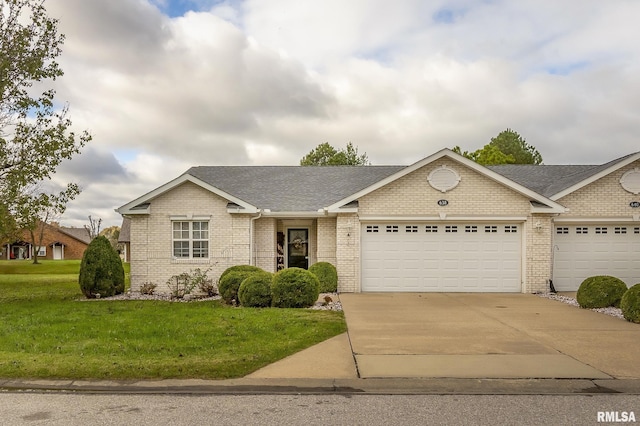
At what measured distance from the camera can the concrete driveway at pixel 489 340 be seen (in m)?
7.06

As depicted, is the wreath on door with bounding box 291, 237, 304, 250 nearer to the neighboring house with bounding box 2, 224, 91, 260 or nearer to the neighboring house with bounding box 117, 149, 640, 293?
the neighboring house with bounding box 117, 149, 640, 293

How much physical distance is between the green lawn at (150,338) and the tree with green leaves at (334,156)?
38102 mm

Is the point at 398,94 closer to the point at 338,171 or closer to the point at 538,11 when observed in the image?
the point at 338,171

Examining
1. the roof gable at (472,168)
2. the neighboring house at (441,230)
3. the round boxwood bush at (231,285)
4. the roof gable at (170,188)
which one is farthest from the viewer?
the roof gable at (170,188)

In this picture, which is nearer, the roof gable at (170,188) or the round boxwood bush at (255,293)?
the round boxwood bush at (255,293)

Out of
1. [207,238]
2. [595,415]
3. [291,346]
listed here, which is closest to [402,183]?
[207,238]

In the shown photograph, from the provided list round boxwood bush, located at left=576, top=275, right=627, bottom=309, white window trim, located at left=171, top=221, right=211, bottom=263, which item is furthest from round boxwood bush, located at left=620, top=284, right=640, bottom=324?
white window trim, located at left=171, top=221, right=211, bottom=263

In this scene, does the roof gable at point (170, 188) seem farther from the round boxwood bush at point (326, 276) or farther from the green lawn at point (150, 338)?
the green lawn at point (150, 338)

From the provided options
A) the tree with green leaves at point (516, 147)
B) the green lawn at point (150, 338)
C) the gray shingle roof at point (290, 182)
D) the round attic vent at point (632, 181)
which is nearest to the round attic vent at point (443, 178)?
the gray shingle roof at point (290, 182)

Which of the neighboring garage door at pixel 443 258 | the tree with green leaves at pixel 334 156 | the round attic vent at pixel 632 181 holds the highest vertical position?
the tree with green leaves at pixel 334 156

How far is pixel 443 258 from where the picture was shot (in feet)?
55.7

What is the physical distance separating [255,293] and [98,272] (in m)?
6.10

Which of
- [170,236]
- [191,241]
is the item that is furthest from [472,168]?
[170,236]

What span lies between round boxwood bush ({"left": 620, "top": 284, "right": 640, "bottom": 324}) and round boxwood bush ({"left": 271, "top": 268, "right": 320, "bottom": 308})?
297 inches
